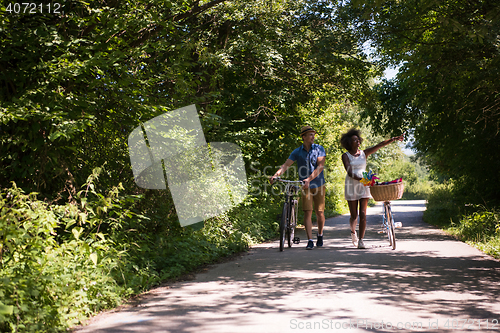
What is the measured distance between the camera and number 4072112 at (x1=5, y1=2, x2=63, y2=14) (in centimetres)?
610

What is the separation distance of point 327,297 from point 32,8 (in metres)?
5.40

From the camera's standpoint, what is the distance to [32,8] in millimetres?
6238

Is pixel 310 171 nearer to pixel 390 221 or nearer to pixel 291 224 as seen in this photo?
pixel 291 224

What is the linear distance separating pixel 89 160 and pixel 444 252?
6.54 metres

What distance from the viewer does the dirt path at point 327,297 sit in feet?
13.5

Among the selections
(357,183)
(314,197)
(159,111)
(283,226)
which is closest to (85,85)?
(159,111)

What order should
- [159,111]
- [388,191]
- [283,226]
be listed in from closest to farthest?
[159,111], [388,191], [283,226]

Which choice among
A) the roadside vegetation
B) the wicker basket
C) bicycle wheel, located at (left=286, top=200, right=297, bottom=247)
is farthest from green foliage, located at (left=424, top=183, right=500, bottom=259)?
bicycle wheel, located at (left=286, top=200, right=297, bottom=247)

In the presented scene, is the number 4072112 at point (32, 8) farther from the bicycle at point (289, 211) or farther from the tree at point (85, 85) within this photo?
the bicycle at point (289, 211)

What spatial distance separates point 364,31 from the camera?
589 inches

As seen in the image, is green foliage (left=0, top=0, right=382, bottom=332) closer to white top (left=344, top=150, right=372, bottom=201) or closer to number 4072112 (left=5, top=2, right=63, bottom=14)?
number 4072112 (left=5, top=2, right=63, bottom=14)

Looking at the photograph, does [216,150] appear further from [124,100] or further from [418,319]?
[418,319]

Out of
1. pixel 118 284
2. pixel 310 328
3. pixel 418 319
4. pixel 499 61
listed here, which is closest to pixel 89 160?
pixel 118 284

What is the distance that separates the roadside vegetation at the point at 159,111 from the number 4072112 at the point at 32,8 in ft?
0.21
